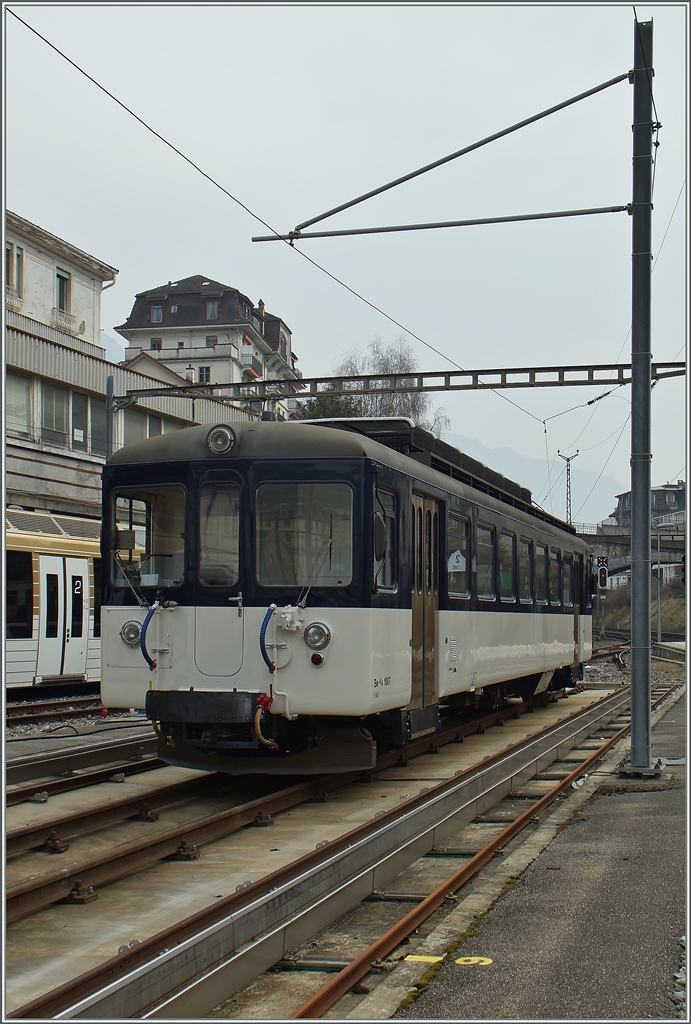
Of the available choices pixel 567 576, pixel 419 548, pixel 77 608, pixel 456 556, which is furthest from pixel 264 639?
pixel 567 576

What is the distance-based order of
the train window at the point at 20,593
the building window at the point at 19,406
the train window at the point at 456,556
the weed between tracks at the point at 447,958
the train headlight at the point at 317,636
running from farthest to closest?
1. the building window at the point at 19,406
2. the train window at the point at 20,593
3. the train window at the point at 456,556
4. the train headlight at the point at 317,636
5. the weed between tracks at the point at 447,958

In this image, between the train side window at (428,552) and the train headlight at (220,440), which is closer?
the train headlight at (220,440)

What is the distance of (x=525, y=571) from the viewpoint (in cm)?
1584

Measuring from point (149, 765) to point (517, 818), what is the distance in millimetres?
4044

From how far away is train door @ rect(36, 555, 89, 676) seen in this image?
1884 centimetres

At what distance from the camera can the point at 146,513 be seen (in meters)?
9.53

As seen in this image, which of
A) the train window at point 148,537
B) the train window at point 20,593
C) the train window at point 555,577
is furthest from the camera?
the train window at point 20,593

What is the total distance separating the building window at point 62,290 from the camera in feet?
124

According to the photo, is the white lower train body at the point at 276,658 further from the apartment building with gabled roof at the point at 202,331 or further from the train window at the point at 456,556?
the apartment building with gabled roof at the point at 202,331

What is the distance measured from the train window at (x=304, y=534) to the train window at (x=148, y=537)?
2.70 feet

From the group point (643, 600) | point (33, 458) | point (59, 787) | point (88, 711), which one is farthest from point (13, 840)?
point (33, 458)

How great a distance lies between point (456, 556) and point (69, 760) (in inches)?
184

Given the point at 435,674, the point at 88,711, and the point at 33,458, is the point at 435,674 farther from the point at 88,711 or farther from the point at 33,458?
the point at 33,458

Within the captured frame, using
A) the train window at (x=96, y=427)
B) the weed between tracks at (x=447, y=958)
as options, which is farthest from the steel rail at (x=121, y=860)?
the train window at (x=96, y=427)
